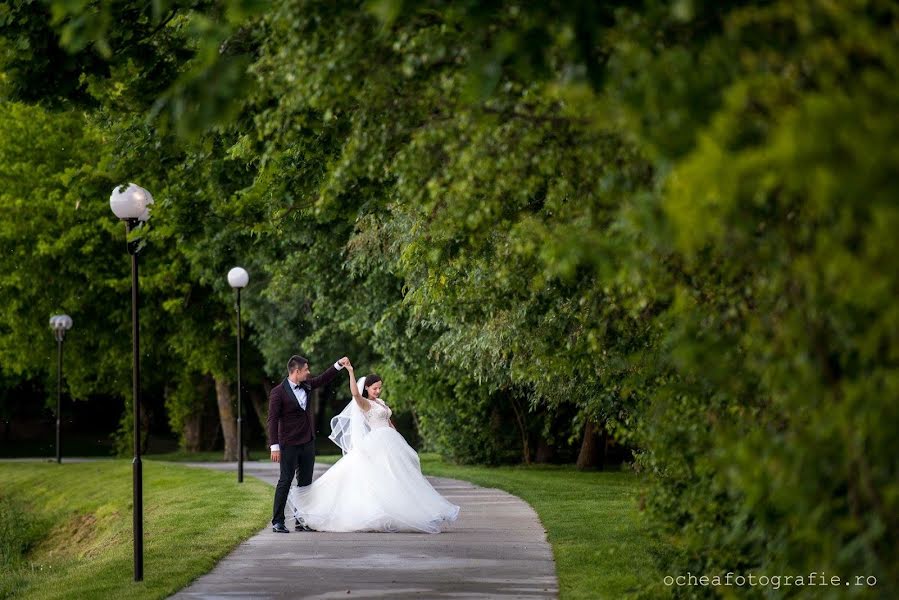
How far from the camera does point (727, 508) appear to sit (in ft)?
26.8

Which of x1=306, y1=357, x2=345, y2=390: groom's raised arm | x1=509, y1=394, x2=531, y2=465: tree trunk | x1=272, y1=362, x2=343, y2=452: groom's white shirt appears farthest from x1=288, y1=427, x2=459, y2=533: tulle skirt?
x1=509, y1=394, x2=531, y2=465: tree trunk

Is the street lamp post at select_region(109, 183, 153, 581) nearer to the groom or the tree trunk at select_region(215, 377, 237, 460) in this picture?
the groom

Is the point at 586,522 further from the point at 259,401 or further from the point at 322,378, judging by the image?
the point at 259,401

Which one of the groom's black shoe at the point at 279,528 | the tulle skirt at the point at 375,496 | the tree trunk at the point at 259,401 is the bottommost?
the groom's black shoe at the point at 279,528

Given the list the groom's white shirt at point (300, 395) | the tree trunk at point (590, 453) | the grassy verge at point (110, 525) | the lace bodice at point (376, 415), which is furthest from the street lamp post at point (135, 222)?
the tree trunk at point (590, 453)

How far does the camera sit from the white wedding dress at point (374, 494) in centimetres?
1588

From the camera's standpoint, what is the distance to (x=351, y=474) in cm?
1650

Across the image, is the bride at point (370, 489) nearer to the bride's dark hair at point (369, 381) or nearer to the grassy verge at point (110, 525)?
the bride's dark hair at point (369, 381)

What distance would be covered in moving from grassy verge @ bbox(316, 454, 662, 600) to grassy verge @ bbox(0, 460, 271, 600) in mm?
3629

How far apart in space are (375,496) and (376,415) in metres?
1.30

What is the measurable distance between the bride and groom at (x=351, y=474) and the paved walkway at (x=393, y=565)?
280mm

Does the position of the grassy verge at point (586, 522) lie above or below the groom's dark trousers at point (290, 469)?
below

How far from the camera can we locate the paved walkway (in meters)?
11.2

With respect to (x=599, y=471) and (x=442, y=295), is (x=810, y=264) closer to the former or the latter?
(x=442, y=295)
